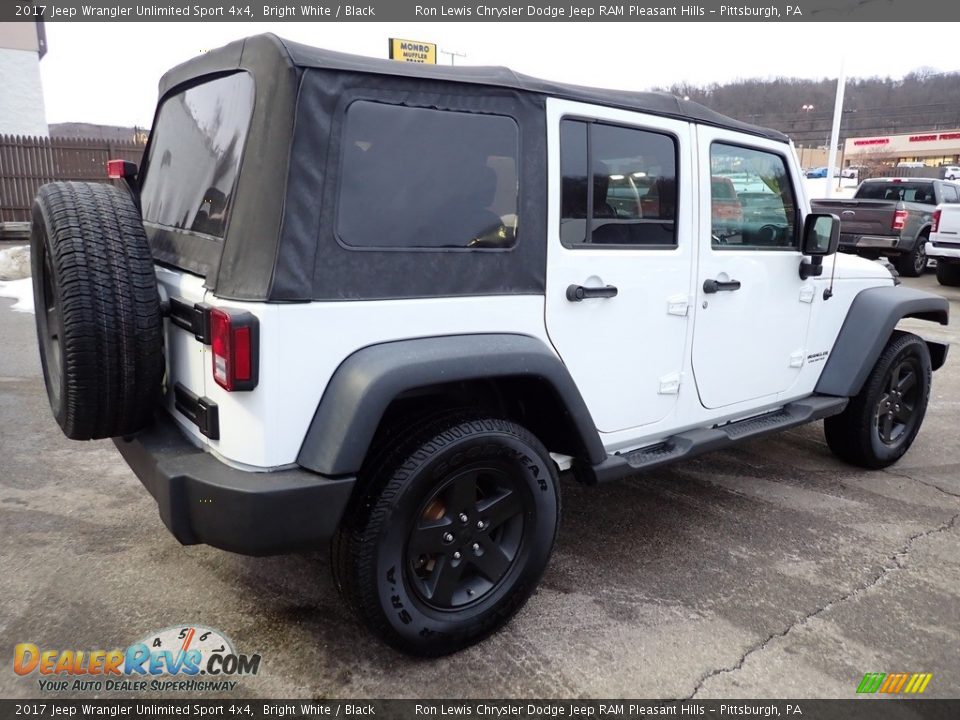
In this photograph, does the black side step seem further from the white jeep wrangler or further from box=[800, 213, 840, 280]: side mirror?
box=[800, 213, 840, 280]: side mirror

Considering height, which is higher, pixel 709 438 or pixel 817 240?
pixel 817 240

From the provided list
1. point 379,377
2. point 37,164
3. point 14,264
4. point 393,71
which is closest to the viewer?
point 379,377

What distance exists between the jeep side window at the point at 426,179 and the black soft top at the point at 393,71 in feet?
0.38

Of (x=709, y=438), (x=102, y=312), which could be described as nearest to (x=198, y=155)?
(x=102, y=312)

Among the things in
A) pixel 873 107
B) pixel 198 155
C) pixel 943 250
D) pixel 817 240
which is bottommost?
pixel 943 250

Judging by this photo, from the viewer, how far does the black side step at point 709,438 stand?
293 centimetres

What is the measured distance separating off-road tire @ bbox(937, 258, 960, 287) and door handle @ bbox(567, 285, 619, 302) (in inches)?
480

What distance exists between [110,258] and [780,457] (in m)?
4.04

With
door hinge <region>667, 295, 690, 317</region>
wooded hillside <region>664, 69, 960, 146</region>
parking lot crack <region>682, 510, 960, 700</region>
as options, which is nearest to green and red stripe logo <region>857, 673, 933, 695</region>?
parking lot crack <region>682, 510, 960, 700</region>

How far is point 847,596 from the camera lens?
302 centimetres

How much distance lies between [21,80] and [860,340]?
75.8 ft

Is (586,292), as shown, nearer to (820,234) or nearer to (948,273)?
(820,234)

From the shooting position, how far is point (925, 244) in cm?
1307

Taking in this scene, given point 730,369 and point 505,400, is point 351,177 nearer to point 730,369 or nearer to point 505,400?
point 505,400
